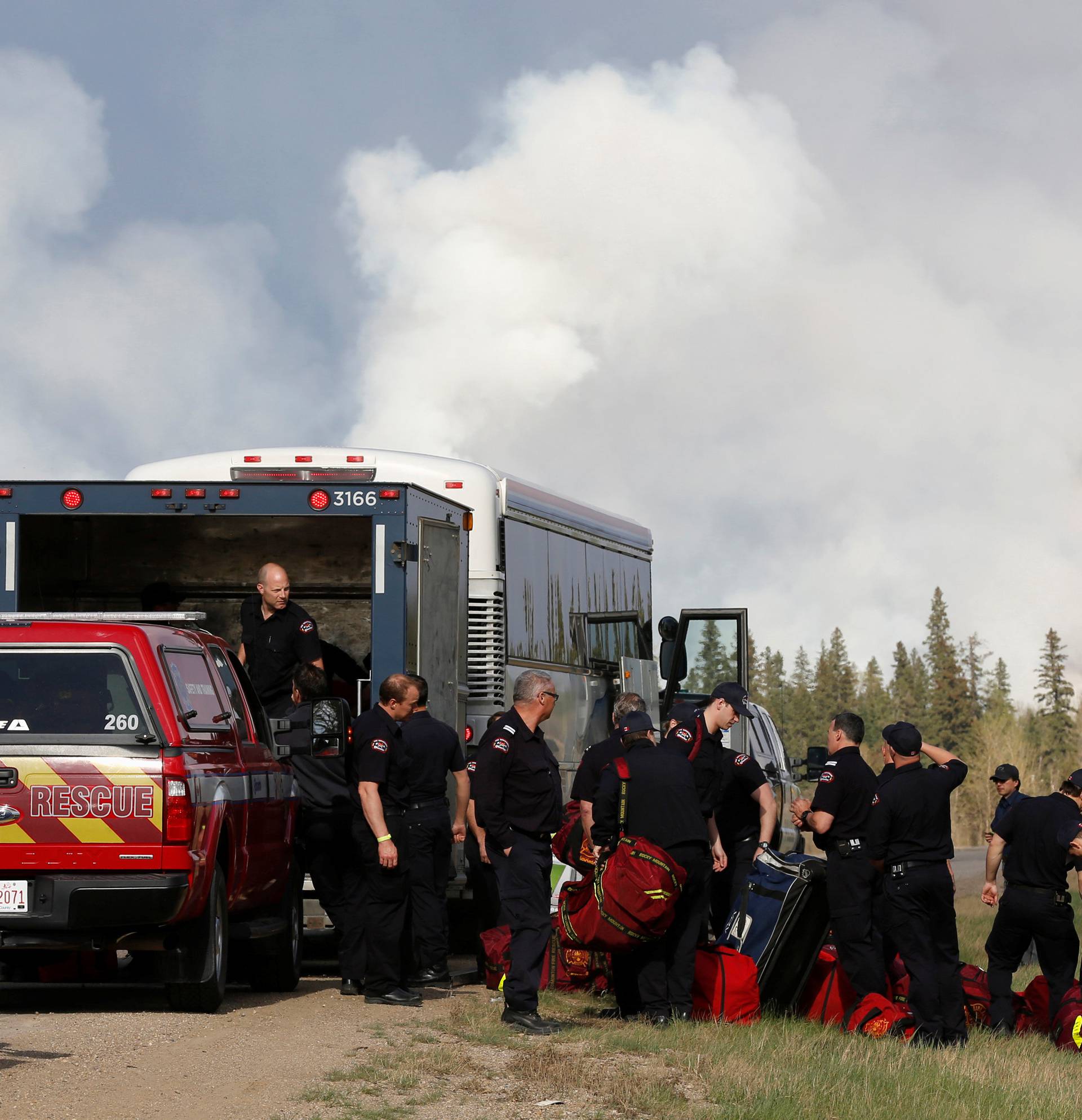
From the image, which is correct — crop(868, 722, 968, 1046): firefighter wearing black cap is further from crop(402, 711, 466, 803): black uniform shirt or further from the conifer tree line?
the conifer tree line

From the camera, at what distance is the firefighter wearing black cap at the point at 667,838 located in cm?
1024

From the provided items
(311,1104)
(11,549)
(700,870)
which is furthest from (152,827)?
(11,549)

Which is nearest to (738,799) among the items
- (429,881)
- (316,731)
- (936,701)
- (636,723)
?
(636,723)

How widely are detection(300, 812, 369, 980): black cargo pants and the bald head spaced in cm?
162

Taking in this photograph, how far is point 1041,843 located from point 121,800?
5.43 m

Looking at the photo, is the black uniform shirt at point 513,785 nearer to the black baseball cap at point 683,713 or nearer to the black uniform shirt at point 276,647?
the black baseball cap at point 683,713

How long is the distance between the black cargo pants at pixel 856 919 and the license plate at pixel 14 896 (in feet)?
14.8

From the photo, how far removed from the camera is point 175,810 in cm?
939

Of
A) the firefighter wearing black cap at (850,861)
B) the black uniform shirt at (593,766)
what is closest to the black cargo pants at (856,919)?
the firefighter wearing black cap at (850,861)

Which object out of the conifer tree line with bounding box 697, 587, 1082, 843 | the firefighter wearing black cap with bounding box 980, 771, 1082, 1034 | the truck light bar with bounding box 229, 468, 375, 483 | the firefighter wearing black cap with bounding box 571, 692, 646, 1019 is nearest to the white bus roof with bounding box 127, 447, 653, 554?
→ the truck light bar with bounding box 229, 468, 375, 483

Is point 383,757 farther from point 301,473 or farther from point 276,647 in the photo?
point 301,473

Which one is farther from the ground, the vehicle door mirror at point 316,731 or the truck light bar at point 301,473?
the truck light bar at point 301,473

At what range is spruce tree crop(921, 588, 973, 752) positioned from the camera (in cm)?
12444

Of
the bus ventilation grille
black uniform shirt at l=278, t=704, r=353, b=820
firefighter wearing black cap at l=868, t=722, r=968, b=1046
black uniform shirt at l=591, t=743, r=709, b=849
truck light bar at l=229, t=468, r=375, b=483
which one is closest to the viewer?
black uniform shirt at l=591, t=743, r=709, b=849
